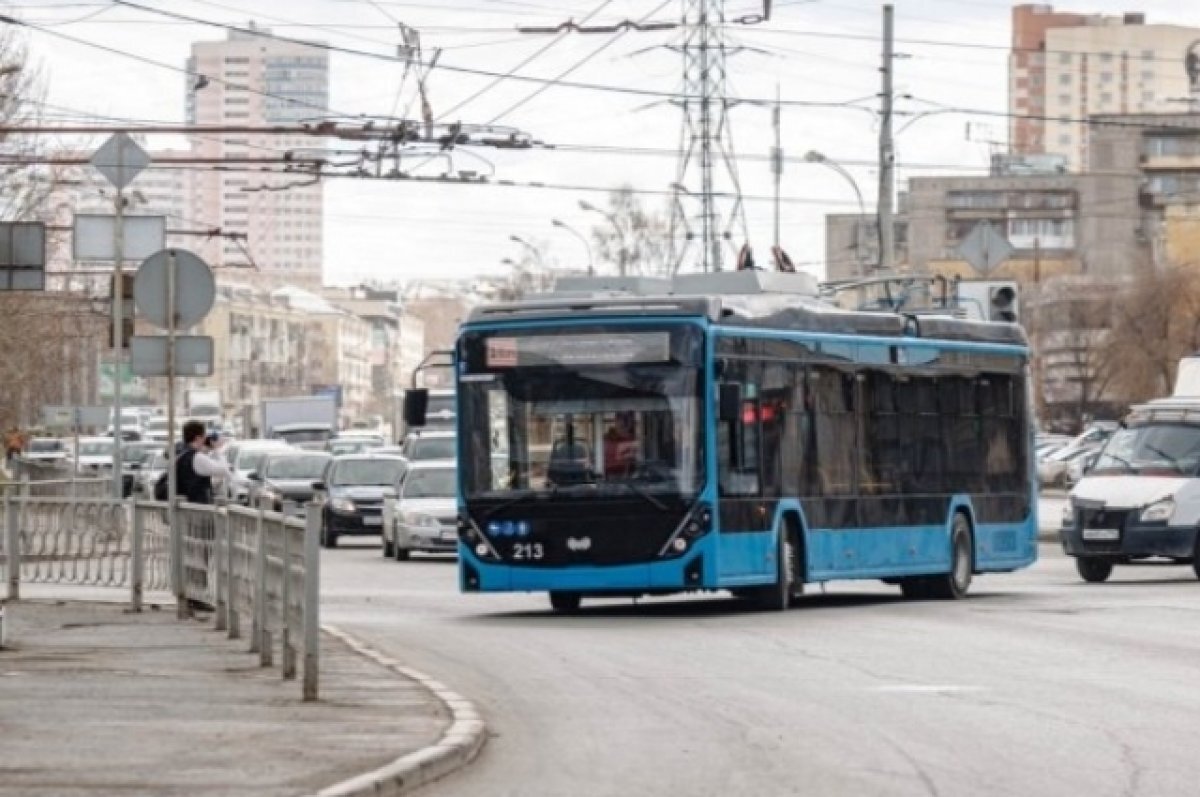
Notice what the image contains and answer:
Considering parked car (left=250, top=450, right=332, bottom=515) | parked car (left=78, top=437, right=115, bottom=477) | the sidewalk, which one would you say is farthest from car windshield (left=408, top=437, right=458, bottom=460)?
parked car (left=78, top=437, right=115, bottom=477)

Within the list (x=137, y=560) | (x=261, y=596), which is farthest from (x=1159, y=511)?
(x=261, y=596)

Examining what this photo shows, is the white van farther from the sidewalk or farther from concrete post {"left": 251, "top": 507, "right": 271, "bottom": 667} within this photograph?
concrete post {"left": 251, "top": 507, "right": 271, "bottom": 667}

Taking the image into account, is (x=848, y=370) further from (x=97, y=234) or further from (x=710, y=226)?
(x=710, y=226)

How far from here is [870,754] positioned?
15797 millimetres

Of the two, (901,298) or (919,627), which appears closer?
A: (919,627)

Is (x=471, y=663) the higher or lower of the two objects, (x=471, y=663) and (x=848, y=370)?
the lower

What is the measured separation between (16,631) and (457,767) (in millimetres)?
11426

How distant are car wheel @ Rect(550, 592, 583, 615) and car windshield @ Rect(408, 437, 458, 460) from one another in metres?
23.5

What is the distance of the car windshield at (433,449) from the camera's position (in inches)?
2178

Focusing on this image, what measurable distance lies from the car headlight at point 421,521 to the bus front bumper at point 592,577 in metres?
16.5

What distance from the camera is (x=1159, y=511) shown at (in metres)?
39.0

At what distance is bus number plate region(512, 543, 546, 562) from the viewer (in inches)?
1152

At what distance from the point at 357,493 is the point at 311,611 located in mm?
36908

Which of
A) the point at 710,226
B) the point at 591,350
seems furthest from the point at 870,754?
the point at 710,226
